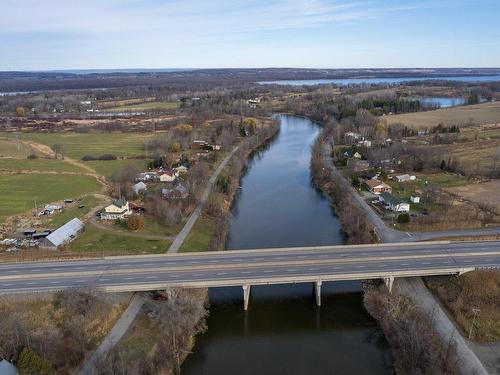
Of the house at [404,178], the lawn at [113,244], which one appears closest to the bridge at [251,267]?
the lawn at [113,244]

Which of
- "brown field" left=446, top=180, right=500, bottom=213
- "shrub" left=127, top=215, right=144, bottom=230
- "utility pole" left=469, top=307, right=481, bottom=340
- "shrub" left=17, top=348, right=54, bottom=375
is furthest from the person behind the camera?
"brown field" left=446, top=180, right=500, bottom=213

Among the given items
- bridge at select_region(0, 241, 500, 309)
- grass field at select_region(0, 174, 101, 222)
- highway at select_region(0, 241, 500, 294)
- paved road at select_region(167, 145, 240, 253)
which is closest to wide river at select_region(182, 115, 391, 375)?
bridge at select_region(0, 241, 500, 309)

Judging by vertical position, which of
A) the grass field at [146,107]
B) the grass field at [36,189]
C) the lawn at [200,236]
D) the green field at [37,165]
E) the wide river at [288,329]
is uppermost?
the grass field at [146,107]

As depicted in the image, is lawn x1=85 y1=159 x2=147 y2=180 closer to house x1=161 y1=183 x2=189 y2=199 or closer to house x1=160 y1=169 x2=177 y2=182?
house x1=160 y1=169 x2=177 y2=182

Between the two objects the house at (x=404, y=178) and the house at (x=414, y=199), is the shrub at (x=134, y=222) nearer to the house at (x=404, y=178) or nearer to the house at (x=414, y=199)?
the house at (x=414, y=199)

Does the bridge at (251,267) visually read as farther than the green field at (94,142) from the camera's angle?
No

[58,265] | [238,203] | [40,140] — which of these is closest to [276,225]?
[238,203]
